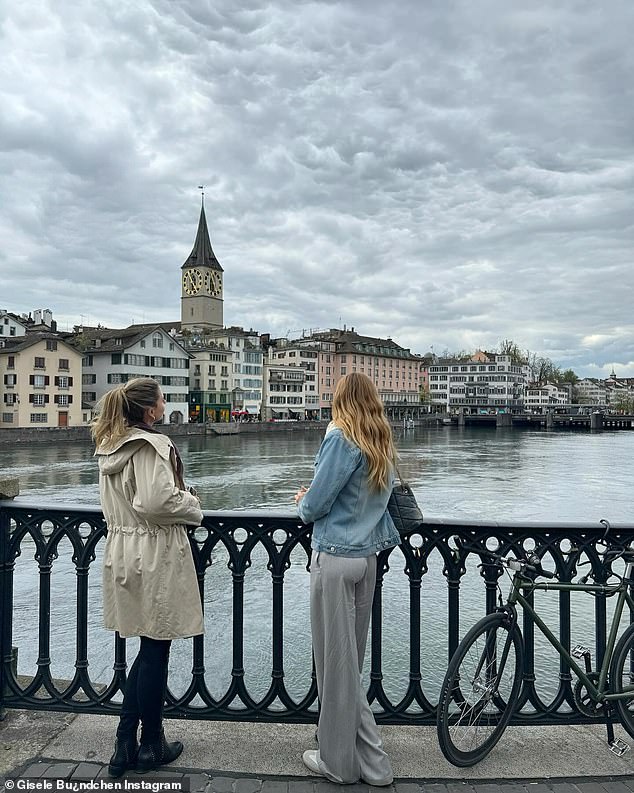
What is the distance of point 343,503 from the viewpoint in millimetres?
3191

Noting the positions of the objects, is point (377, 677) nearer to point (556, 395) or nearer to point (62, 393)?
point (62, 393)

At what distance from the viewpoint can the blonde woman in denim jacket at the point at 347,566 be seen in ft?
10.2

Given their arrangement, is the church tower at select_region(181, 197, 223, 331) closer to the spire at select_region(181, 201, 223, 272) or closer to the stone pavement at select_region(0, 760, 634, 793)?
the spire at select_region(181, 201, 223, 272)

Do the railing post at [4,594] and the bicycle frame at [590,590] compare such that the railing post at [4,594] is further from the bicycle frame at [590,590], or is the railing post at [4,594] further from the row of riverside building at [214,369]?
the row of riverside building at [214,369]

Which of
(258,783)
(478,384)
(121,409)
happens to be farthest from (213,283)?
(258,783)

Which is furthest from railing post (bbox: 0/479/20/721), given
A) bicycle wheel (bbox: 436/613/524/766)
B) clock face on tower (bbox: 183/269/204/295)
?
clock face on tower (bbox: 183/269/204/295)

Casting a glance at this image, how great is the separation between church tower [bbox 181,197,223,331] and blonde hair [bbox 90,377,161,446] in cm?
12005

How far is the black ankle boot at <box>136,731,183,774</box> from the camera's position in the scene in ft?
10.5

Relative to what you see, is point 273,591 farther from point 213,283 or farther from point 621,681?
point 213,283

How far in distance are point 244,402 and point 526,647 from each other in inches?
3556

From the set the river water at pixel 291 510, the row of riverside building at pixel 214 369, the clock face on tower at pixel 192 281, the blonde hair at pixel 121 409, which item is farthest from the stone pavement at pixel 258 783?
the clock face on tower at pixel 192 281

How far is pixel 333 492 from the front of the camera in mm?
3113

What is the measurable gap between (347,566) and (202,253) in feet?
428

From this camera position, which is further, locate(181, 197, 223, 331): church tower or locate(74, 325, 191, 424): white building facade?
locate(181, 197, 223, 331): church tower
